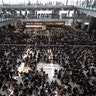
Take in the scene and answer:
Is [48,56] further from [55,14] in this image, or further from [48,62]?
[55,14]

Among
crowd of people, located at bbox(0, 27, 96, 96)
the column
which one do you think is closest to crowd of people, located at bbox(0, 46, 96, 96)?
crowd of people, located at bbox(0, 27, 96, 96)

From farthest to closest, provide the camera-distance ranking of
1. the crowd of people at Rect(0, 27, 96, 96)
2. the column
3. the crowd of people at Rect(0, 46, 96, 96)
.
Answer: the column, the crowd of people at Rect(0, 27, 96, 96), the crowd of people at Rect(0, 46, 96, 96)

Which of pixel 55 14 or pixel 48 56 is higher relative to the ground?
pixel 55 14

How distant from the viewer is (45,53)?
22.7 metres

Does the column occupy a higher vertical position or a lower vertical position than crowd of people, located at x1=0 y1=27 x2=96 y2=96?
higher

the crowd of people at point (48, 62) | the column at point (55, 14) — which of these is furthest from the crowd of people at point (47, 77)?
the column at point (55, 14)

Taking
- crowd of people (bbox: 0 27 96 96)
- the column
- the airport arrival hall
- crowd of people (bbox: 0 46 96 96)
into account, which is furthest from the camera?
the column

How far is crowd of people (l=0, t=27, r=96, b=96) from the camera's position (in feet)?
45.4

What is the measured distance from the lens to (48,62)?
20.8 metres

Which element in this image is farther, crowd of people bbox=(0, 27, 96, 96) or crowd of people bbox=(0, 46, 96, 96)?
crowd of people bbox=(0, 27, 96, 96)

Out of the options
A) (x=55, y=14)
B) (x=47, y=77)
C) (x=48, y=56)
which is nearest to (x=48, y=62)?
(x=48, y=56)

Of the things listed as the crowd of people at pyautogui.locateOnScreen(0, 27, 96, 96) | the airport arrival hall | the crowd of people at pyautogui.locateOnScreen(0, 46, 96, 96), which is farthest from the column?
the crowd of people at pyautogui.locateOnScreen(0, 46, 96, 96)

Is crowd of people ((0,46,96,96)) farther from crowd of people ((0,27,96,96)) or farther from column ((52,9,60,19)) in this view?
column ((52,9,60,19))

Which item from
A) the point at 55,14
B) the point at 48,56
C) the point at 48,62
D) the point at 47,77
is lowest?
the point at 48,62
